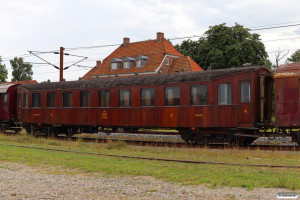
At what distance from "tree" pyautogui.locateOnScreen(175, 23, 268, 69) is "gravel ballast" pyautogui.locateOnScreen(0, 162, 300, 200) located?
127ft

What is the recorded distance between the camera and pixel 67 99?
1994 centimetres

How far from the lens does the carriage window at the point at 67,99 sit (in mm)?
19750

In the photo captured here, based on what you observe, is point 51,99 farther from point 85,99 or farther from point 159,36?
point 159,36

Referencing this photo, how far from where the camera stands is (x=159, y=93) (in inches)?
640

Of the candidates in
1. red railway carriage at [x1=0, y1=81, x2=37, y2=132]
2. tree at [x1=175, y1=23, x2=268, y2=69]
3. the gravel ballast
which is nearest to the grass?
the gravel ballast

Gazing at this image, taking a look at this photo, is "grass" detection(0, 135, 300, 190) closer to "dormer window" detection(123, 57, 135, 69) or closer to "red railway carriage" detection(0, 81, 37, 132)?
"red railway carriage" detection(0, 81, 37, 132)

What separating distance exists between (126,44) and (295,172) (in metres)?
46.8

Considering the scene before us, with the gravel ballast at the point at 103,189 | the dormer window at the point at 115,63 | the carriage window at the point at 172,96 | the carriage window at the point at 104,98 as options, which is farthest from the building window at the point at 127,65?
the gravel ballast at the point at 103,189

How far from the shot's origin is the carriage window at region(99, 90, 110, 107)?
59.4ft

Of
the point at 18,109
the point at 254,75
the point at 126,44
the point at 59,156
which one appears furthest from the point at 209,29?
the point at 59,156

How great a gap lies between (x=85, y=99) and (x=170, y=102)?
17.6 ft

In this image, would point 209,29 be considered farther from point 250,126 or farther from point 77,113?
point 250,126

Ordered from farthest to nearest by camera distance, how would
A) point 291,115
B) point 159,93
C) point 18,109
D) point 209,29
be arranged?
point 209,29, point 18,109, point 159,93, point 291,115

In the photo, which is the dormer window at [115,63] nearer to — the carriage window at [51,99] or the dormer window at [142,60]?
the dormer window at [142,60]
